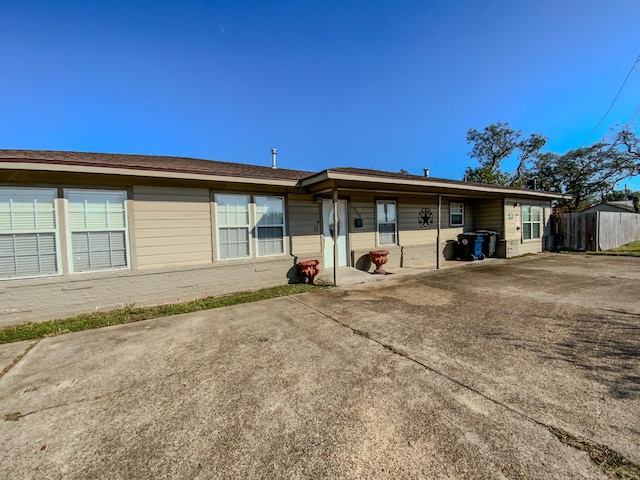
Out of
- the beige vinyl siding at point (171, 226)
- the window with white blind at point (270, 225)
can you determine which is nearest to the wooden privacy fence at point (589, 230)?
the window with white blind at point (270, 225)

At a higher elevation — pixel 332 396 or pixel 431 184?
pixel 431 184

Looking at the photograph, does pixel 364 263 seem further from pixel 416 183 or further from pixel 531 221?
pixel 531 221

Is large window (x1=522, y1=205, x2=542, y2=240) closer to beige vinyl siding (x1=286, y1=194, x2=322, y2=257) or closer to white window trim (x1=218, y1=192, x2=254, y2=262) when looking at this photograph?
beige vinyl siding (x1=286, y1=194, x2=322, y2=257)

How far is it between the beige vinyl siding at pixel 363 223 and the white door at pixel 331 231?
0.74ft

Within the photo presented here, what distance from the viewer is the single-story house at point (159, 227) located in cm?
468

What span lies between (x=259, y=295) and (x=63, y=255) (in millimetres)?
3648

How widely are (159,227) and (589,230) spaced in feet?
58.0

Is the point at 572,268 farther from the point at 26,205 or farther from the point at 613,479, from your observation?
the point at 26,205

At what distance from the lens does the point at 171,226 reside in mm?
5895

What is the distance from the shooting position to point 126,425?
216cm

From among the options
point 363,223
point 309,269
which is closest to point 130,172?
point 309,269

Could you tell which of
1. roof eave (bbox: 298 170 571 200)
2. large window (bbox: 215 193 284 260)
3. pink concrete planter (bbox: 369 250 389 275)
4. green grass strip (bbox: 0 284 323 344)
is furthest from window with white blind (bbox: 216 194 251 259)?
pink concrete planter (bbox: 369 250 389 275)

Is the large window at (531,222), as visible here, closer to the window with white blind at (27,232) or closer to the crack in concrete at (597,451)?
the crack in concrete at (597,451)

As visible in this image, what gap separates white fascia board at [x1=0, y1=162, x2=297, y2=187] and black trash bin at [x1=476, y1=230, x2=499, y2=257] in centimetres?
864
